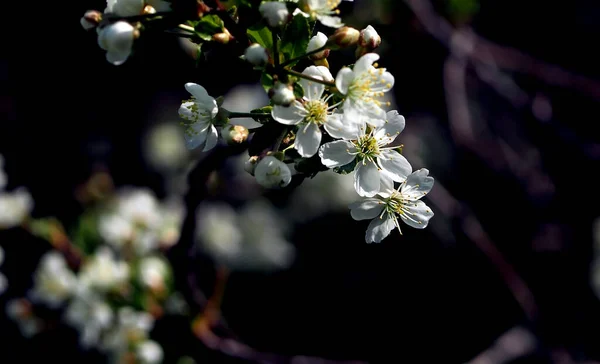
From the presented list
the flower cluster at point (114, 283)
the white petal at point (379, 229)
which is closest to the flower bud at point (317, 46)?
the white petal at point (379, 229)

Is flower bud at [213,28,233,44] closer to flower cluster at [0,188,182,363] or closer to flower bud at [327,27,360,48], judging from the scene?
flower bud at [327,27,360,48]

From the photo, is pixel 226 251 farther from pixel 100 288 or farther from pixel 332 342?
pixel 100 288

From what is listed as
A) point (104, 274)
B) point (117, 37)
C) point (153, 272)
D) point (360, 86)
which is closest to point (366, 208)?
point (360, 86)

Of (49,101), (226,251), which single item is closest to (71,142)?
(49,101)

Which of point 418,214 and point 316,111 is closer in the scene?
point 316,111

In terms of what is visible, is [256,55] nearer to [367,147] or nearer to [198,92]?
[198,92]
